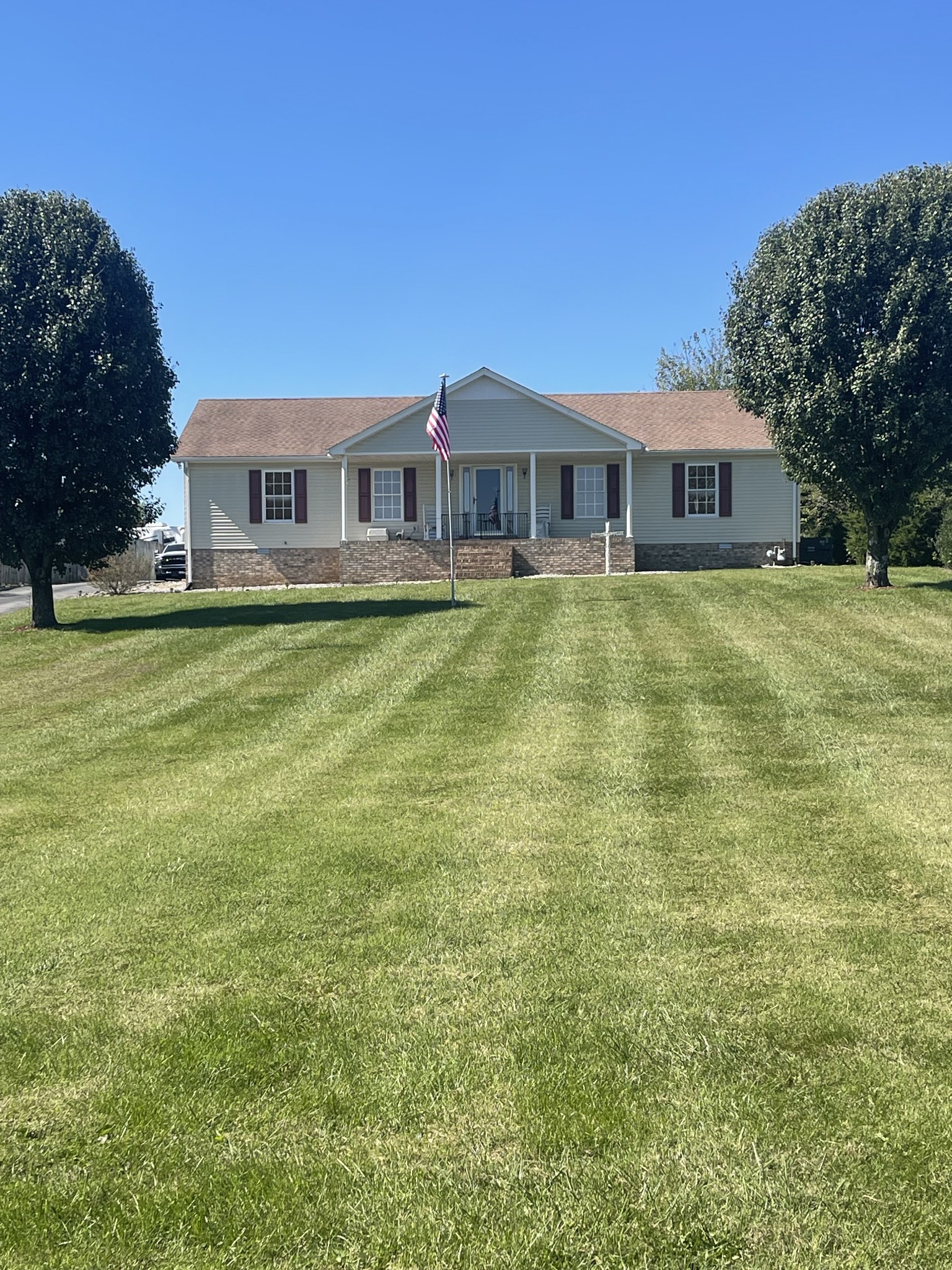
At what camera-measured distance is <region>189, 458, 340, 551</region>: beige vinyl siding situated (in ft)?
97.9

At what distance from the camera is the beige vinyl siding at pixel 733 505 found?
29625 millimetres

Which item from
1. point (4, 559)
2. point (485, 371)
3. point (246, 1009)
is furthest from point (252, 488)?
point (246, 1009)

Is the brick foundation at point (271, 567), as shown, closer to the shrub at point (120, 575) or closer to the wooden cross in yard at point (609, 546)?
the shrub at point (120, 575)

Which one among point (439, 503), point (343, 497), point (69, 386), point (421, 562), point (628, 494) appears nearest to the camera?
point (69, 386)

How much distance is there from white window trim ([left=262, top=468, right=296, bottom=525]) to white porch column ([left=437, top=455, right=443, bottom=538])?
414 cm

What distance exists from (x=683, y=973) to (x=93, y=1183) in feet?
7.61

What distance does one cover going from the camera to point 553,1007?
4035mm

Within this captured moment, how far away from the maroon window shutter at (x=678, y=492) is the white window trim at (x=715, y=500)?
69mm

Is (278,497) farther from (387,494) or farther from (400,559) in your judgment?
(400,559)

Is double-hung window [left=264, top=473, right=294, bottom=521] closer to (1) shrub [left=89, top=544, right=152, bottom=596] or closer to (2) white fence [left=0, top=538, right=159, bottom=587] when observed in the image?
(1) shrub [left=89, top=544, right=152, bottom=596]

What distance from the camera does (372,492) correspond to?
29.7 metres

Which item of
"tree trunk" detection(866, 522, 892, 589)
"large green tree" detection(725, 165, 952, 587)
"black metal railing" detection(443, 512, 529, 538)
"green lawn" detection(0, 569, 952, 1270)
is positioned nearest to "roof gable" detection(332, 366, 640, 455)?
"black metal railing" detection(443, 512, 529, 538)

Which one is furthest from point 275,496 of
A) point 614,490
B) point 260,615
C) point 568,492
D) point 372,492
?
point 260,615

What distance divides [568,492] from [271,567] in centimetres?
846
